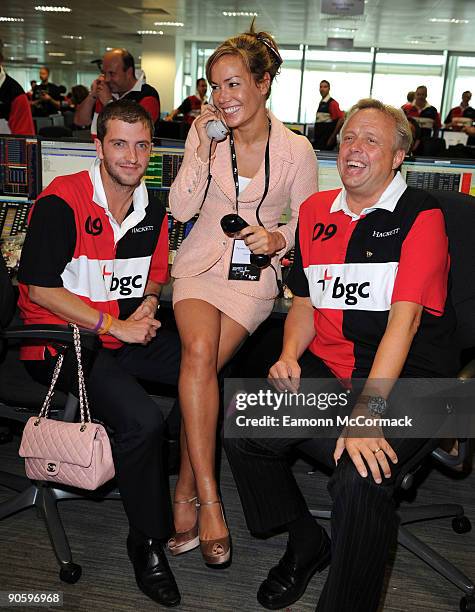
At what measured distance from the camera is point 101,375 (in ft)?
6.74

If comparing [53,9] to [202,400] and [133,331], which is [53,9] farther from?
[202,400]

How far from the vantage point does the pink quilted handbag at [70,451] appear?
186cm

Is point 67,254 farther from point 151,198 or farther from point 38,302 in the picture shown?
point 151,198

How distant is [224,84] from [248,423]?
3.59ft

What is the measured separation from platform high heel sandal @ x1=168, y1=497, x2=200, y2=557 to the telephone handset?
118 cm

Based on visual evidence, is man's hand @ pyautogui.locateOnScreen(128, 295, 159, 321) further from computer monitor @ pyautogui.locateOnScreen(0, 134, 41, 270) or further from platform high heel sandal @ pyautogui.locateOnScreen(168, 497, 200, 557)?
computer monitor @ pyautogui.locateOnScreen(0, 134, 41, 270)

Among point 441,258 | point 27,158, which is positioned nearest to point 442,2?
point 27,158

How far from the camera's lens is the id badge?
2.28 metres

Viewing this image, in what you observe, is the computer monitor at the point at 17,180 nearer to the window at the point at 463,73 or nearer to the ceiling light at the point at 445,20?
the ceiling light at the point at 445,20

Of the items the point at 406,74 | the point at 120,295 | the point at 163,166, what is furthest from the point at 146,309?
Answer: the point at 406,74

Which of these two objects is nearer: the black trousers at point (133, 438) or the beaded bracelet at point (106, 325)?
the black trousers at point (133, 438)

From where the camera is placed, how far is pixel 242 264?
7.50 feet

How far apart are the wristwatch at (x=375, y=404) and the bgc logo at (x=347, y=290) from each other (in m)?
0.30

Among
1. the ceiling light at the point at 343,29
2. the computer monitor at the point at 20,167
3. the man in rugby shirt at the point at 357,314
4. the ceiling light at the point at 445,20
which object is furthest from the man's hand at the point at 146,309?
the ceiling light at the point at 343,29
